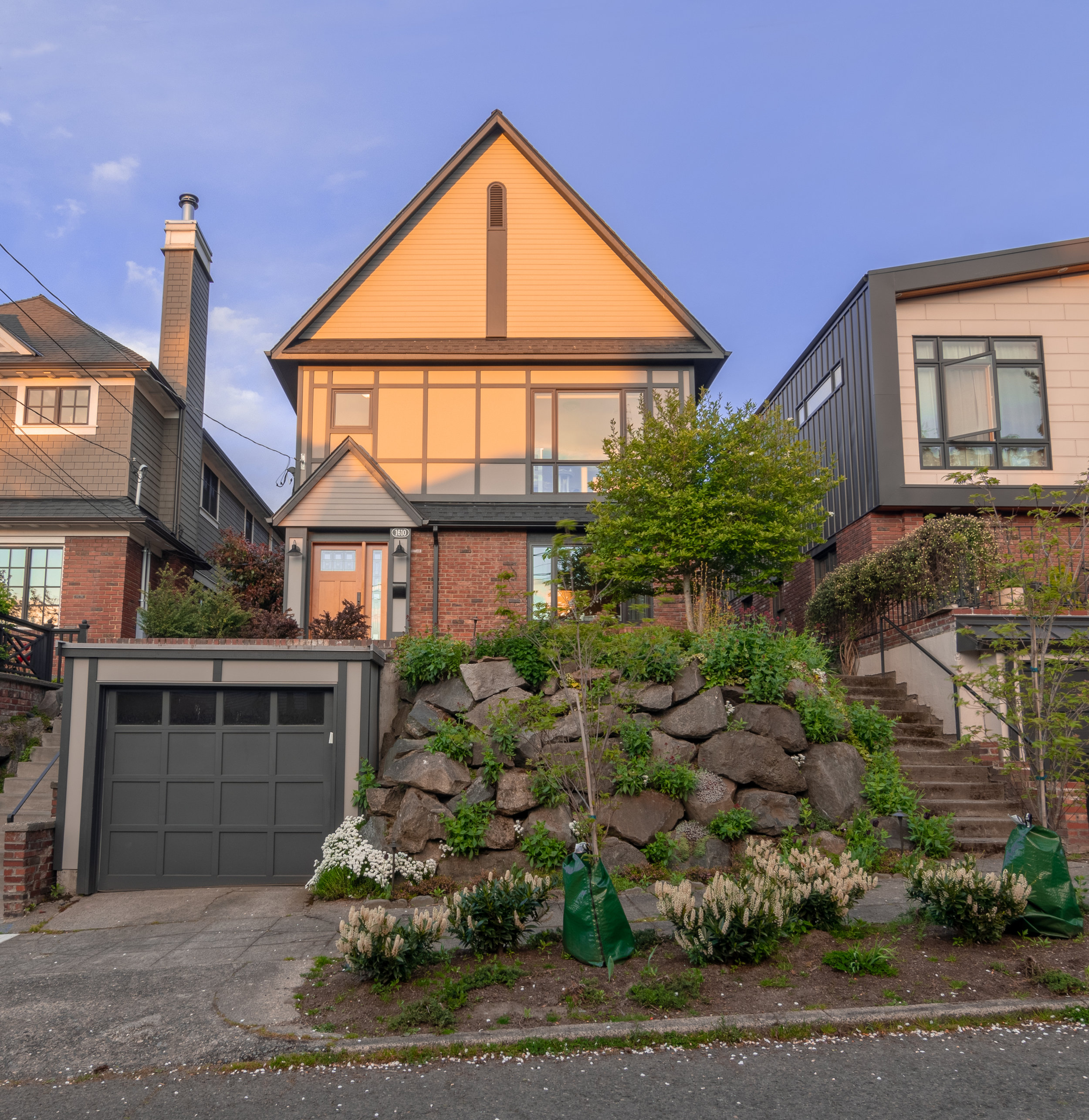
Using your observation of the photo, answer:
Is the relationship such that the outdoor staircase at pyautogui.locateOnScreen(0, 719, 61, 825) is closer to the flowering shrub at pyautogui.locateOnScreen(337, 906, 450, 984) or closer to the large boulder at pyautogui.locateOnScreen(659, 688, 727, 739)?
the flowering shrub at pyautogui.locateOnScreen(337, 906, 450, 984)

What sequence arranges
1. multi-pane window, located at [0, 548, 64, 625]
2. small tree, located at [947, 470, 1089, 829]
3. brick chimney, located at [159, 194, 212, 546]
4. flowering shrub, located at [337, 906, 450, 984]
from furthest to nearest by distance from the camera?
brick chimney, located at [159, 194, 212, 546] → multi-pane window, located at [0, 548, 64, 625] → small tree, located at [947, 470, 1089, 829] → flowering shrub, located at [337, 906, 450, 984]

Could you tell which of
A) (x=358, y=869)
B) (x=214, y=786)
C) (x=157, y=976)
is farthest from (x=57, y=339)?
(x=157, y=976)

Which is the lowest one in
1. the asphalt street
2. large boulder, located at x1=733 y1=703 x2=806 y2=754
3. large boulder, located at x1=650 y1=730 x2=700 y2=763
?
the asphalt street

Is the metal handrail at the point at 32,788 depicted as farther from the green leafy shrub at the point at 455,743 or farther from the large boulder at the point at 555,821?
the large boulder at the point at 555,821

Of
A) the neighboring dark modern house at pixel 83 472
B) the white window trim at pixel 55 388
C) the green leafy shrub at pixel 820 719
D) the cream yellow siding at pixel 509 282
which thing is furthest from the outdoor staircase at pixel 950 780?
the white window trim at pixel 55 388

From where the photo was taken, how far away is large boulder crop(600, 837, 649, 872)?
32.2 feet

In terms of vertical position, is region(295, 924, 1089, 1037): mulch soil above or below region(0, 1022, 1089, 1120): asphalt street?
above

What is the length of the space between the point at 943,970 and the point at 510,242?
1535 cm

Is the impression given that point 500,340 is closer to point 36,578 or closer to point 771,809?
point 36,578

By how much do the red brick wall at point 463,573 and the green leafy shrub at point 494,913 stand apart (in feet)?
30.0

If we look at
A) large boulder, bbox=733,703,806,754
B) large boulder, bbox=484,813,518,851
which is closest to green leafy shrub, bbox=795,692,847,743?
large boulder, bbox=733,703,806,754

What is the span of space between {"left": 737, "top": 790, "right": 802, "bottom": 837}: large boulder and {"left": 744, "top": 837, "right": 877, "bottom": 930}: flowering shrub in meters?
2.81

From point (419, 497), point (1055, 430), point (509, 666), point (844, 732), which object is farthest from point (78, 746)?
point (1055, 430)

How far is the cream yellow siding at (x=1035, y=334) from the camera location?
1606 cm
